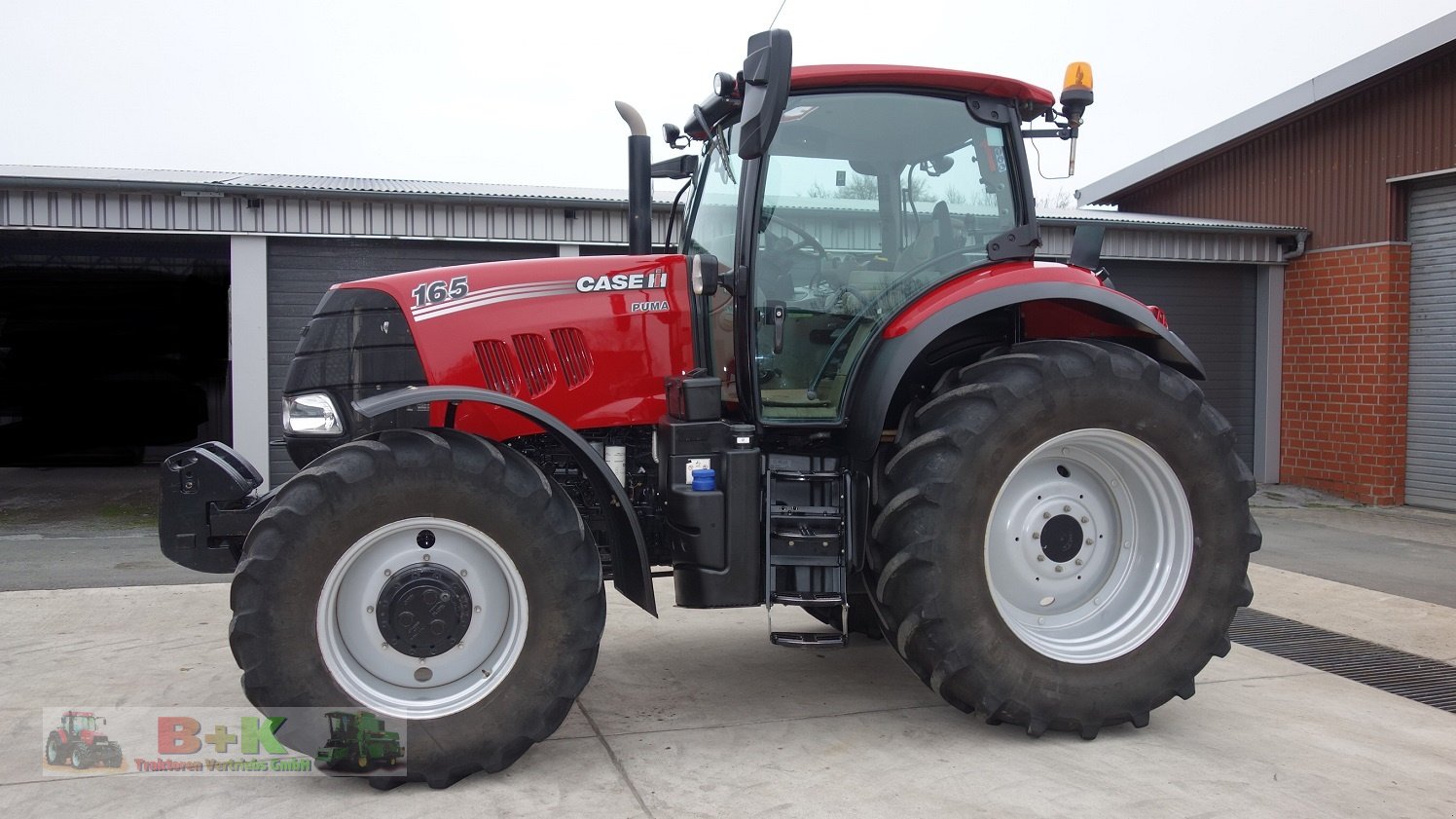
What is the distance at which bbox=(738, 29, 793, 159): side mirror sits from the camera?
3535 millimetres

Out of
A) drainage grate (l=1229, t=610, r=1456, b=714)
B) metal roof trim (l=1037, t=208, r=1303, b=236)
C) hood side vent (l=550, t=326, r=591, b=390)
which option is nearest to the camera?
hood side vent (l=550, t=326, r=591, b=390)

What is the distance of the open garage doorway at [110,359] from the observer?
1806 cm

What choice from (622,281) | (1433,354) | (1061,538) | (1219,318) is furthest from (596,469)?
(1219,318)

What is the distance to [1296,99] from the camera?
1209 centimetres

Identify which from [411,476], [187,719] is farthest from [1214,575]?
[187,719]

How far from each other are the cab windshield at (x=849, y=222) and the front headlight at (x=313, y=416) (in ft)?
4.78

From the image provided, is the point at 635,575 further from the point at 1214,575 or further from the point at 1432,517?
the point at 1432,517

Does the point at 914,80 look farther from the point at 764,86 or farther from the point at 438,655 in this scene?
the point at 438,655

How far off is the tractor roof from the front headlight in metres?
2.12

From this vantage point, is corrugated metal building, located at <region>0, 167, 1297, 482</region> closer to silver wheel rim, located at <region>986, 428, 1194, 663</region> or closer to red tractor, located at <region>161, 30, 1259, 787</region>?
red tractor, located at <region>161, 30, 1259, 787</region>

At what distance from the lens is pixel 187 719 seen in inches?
164

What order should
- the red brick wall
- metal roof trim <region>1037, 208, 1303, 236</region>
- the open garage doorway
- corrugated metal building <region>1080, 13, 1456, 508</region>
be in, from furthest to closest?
the open garage doorway
metal roof trim <region>1037, 208, 1303, 236</region>
the red brick wall
corrugated metal building <region>1080, 13, 1456, 508</region>

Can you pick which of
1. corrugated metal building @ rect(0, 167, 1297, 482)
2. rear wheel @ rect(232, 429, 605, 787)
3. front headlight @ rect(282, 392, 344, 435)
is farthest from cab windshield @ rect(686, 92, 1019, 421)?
corrugated metal building @ rect(0, 167, 1297, 482)

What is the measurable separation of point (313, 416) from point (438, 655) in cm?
110
